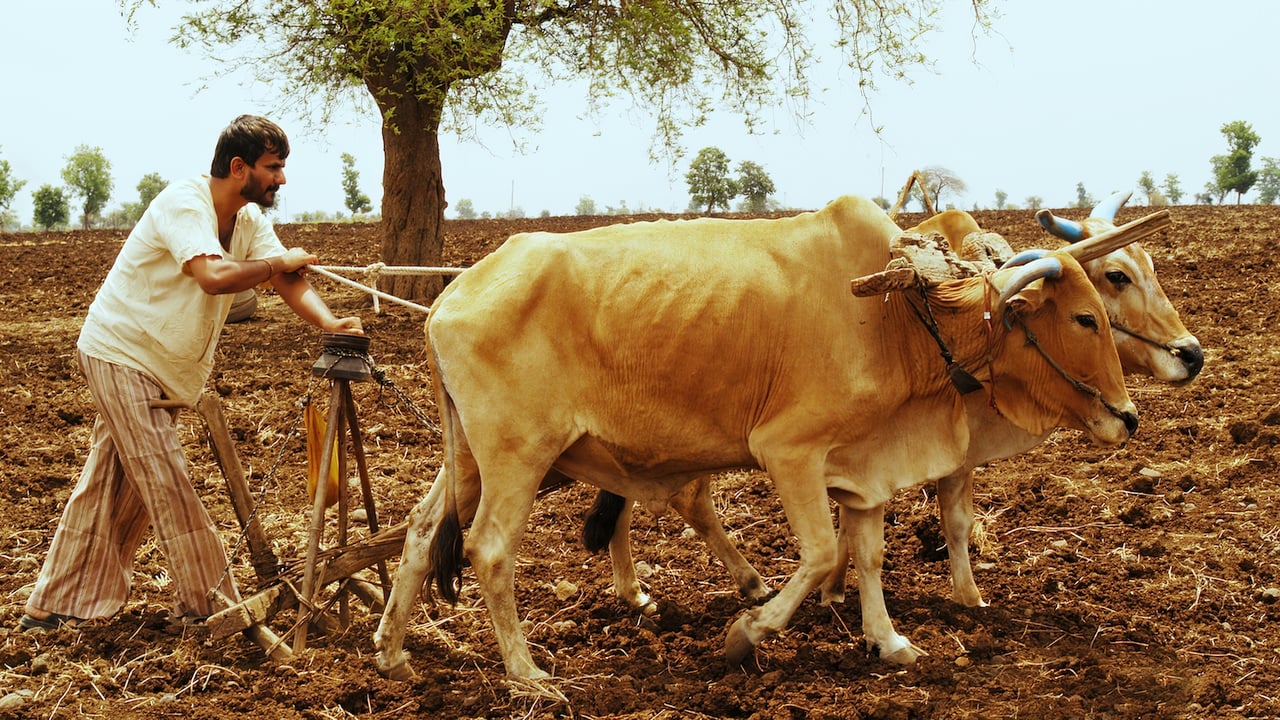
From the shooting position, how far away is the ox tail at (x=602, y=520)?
5.52 metres

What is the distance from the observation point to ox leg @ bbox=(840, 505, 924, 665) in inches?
188

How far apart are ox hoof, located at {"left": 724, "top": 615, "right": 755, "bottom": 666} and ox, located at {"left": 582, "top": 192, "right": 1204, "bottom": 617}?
0.71 metres

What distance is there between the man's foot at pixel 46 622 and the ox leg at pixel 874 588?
3.28 metres

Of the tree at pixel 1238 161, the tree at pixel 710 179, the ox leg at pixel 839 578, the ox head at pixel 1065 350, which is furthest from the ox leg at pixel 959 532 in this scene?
the tree at pixel 1238 161

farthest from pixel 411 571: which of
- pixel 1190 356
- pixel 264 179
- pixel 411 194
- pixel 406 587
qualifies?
pixel 411 194

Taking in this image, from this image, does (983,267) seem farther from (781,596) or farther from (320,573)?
(320,573)

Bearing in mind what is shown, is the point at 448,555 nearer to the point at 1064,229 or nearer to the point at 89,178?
the point at 1064,229

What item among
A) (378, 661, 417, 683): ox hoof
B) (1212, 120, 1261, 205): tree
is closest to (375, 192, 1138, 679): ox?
(378, 661, 417, 683): ox hoof

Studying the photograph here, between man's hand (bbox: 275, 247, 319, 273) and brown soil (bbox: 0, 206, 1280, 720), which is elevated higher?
man's hand (bbox: 275, 247, 319, 273)

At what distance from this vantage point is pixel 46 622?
5062mm

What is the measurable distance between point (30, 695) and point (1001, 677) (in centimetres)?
363

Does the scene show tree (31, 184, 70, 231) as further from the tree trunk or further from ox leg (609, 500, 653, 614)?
ox leg (609, 500, 653, 614)

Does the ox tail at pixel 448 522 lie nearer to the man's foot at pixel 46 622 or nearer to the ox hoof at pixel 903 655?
the man's foot at pixel 46 622

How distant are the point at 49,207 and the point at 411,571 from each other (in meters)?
65.1
